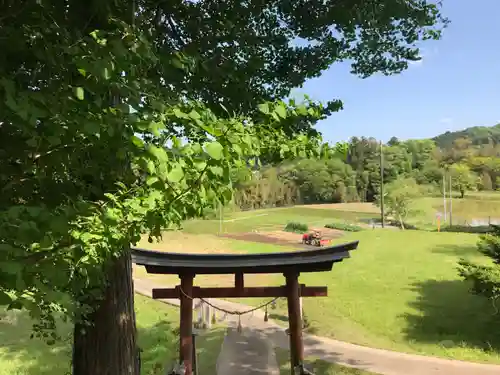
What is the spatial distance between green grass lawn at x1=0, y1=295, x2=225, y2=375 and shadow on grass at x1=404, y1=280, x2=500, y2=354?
658 cm

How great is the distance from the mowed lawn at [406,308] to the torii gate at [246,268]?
5491 mm

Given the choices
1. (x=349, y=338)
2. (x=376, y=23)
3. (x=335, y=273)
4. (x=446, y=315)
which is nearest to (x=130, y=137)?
(x=376, y=23)

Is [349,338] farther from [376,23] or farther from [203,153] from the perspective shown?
[203,153]

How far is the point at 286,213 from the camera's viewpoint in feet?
162

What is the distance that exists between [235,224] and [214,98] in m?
36.3

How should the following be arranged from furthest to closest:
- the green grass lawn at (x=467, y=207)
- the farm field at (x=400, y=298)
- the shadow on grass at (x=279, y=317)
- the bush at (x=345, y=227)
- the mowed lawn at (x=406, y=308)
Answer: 1. the green grass lawn at (x=467, y=207)
2. the bush at (x=345, y=227)
3. the shadow on grass at (x=279, y=317)
4. the farm field at (x=400, y=298)
5. the mowed lawn at (x=406, y=308)

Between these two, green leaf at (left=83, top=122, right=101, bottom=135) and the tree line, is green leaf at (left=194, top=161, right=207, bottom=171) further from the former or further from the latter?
the tree line

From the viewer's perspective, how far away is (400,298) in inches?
667

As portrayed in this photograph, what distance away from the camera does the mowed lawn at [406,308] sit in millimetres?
12742

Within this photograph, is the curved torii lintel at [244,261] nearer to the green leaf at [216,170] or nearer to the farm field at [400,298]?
the farm field at [400,298]

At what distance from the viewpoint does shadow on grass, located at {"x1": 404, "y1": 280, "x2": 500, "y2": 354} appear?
42.1 feet

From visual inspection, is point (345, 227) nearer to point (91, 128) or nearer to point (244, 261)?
point (244, 261)

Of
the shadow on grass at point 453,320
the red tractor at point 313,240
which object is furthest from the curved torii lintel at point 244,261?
the red tractor at point 313,240

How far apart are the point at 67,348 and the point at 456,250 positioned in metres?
21.8
